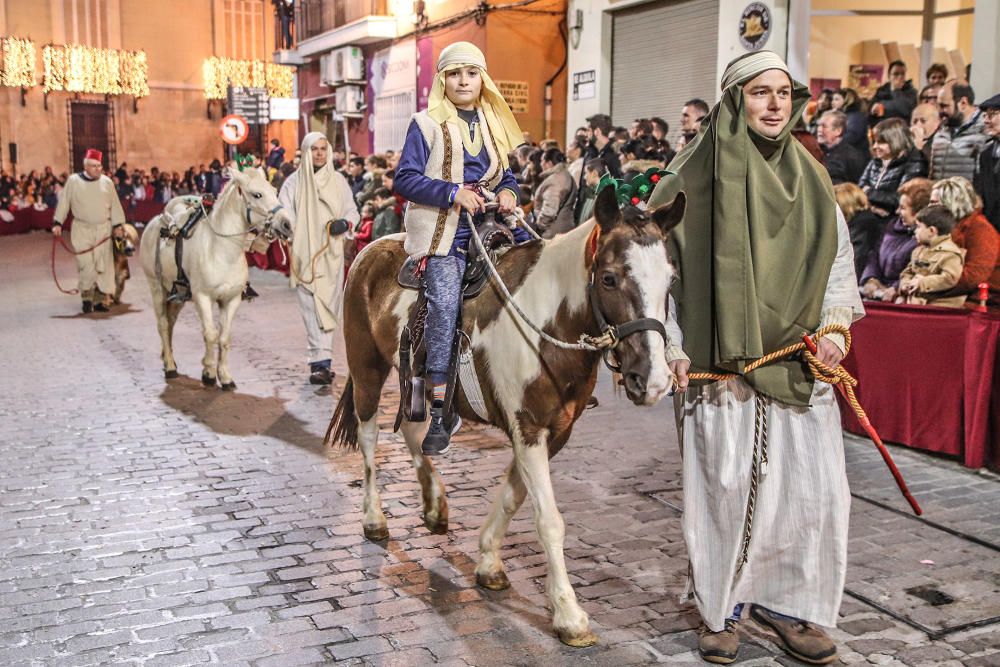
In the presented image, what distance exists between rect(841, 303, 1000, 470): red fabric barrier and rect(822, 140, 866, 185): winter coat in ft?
9.38

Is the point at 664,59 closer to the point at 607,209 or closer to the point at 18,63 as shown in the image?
the point at 607,209

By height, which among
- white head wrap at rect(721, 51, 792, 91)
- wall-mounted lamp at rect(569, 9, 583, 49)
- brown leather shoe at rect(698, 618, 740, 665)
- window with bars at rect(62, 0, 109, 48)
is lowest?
brown leather shoe at rect(698, 618, 740, 665)

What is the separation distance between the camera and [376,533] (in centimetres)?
598

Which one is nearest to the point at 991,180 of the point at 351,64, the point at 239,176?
the point at 239,176

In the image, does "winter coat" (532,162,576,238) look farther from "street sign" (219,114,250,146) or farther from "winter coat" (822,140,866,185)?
"street sign" (219,114,250,146)

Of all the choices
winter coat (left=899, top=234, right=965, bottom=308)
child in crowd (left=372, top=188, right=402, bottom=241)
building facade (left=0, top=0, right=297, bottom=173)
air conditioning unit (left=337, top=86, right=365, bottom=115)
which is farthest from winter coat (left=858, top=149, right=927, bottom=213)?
building facade (left=0, top=0, right=297, bottom=173)

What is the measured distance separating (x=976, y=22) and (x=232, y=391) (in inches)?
364

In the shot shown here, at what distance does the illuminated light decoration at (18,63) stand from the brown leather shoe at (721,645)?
4089 centimetres

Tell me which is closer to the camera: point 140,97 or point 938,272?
point 938,272

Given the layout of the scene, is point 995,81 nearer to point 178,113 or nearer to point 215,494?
point 215,494

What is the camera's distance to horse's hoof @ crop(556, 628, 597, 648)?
452 centimetres

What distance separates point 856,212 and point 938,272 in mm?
1328

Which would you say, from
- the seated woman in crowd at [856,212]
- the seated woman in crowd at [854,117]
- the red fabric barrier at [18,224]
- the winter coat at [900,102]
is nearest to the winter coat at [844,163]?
the seated woman in crowd at [854,117]

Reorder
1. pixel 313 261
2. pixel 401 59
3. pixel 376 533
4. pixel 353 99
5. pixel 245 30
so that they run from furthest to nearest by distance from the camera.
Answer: pixel 245 30 → pixel 353 99 → pixel 401 59 → pixel 313 261 → pixel 376 533
